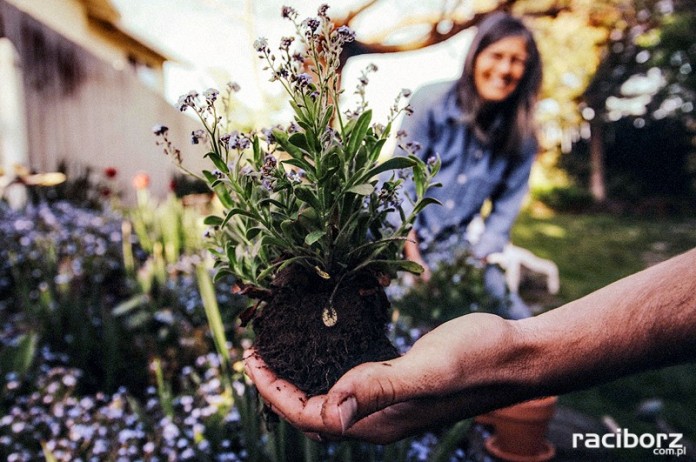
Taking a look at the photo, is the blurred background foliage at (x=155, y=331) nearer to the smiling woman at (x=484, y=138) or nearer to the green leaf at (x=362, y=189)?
the smiling woman at (x=484, y=138)

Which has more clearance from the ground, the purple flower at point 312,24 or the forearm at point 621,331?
the purple flower at point 312,24

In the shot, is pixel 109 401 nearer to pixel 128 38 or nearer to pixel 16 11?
pixel 16 11

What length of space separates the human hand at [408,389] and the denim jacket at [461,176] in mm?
1688

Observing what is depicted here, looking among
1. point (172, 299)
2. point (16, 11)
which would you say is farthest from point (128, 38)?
point (172, 299)

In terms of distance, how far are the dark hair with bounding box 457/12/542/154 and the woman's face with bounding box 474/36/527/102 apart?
29 millimetres

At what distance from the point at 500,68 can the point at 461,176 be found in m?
0.60

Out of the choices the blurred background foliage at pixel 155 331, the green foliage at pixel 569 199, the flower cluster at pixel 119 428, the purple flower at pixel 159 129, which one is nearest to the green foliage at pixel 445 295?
the blurred background foliage at pixel 155 331

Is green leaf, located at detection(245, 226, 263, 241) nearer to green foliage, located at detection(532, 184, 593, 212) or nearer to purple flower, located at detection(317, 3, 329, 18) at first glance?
purple flower, located at detection(317, 3, 329, 18)

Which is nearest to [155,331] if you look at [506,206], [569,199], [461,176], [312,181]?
[461,176]

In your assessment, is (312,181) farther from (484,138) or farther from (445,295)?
(484,138)

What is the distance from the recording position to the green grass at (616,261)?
3.17m

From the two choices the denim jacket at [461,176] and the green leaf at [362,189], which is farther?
the denim jacket at [461,176]

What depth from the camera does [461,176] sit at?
2908mm

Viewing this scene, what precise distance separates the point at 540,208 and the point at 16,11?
514 inches
